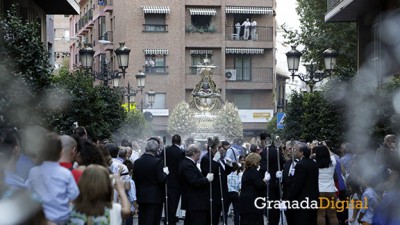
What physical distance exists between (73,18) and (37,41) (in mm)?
76440

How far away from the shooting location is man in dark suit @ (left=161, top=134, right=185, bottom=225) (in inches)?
820

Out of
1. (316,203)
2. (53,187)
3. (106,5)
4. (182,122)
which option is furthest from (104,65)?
(106,5)

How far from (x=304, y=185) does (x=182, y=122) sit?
42.0m

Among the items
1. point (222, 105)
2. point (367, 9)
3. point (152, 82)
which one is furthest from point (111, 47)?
point (367, 9)

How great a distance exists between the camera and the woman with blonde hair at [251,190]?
60.8ft

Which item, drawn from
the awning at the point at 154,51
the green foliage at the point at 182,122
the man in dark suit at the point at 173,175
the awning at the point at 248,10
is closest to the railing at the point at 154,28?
the awning at the point at 154,51

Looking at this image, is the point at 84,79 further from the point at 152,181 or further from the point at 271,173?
the point at 152,181

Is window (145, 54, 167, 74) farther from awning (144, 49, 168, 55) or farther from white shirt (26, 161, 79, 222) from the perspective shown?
white shirt (26, 161, 79, 222)

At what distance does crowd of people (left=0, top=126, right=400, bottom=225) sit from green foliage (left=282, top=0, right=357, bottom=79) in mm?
18291

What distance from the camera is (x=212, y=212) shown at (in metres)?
19.4

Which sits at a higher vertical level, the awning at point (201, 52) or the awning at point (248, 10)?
the awning at point (248, 10)

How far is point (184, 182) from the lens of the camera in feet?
61.9

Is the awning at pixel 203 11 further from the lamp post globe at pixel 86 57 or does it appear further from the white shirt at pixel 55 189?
the white shirt at pixel 55 189

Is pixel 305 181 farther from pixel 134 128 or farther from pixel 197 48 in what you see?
pixel 197 48
